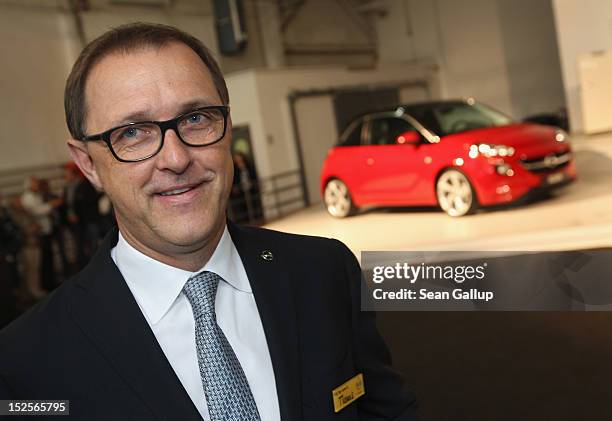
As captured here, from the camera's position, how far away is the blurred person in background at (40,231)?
4.03m

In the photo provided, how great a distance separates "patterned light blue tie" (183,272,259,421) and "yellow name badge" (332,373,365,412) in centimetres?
14

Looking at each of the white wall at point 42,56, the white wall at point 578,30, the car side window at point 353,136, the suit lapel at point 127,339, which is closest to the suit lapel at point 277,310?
the suit lapel at point 127,339

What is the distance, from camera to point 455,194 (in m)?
2.40

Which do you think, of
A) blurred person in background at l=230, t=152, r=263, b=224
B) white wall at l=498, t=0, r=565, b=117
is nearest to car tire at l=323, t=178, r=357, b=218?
blurred person in background at l=230, t=152, r=263, b=224

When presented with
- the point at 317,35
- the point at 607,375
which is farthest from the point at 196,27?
the point at 607,375

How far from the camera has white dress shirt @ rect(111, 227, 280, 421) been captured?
875mm

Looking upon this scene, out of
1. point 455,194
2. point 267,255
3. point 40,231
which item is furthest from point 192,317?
point 40,231

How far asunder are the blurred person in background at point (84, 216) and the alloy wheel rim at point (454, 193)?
2128mm

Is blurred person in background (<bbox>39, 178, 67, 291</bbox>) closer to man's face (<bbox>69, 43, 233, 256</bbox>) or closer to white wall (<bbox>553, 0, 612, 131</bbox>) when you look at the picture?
white wall (<bbox>553, 0, 612, 131</bbox>)

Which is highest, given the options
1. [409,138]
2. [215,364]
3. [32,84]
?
[32,84]

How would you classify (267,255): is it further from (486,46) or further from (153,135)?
(486,46)

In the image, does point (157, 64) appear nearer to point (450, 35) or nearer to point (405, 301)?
point (405, 301)

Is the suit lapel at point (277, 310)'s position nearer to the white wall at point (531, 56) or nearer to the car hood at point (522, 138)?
the car hood at point (522, 138)

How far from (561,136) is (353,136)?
92 cm
